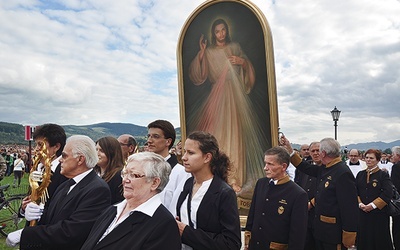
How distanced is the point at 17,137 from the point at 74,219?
16601cm

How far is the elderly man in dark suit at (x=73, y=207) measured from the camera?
10.3 ft

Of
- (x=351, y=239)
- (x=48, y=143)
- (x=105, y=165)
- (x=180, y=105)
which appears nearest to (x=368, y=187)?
(x=351, y=239)

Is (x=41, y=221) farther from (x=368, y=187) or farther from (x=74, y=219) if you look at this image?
(x=368, y=187)

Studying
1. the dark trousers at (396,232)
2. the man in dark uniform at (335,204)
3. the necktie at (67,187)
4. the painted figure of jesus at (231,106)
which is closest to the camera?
the necktie at (67,187)

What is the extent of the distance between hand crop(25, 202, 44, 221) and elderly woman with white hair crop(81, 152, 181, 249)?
2.99 feet

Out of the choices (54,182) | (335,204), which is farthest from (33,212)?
(335,204)

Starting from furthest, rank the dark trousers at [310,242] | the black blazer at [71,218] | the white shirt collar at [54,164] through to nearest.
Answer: the dark trousers at [310,242] → the white shirt collar at [54,164] → the black blazer at [71,218]

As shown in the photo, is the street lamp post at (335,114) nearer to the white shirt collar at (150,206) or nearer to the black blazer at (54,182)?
the black blazer at (54,182)

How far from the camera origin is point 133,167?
2721mm

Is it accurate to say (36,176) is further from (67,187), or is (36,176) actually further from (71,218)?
(71,218)

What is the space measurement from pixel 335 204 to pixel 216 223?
2459mm

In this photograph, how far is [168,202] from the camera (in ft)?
13.3

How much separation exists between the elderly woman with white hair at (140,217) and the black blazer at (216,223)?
437 mm

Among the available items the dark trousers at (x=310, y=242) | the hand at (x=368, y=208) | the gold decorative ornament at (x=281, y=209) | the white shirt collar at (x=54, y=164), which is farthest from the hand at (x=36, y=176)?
the hand at (x=368, y=208)
